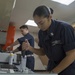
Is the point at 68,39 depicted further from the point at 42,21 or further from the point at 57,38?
the point at 42,21

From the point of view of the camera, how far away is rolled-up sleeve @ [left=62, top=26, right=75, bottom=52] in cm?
136

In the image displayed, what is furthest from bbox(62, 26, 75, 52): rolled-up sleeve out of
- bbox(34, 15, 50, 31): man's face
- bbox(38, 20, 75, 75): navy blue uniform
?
bbox(34, 15, 50, 31): man's face

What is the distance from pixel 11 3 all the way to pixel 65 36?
1094mm

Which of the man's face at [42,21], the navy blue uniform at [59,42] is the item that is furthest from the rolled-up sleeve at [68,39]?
the man's face at [42,21]

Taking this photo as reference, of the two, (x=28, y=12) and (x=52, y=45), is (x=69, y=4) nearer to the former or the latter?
(x=28, y=12)

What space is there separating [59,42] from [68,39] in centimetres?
9

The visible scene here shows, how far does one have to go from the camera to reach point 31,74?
1021 mm

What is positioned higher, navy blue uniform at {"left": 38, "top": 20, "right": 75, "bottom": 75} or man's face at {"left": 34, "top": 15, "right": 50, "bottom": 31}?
man's face at {"left": 34, "top": 15, "right": 50, "bottom": 31}

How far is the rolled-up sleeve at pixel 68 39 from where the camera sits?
1365mm

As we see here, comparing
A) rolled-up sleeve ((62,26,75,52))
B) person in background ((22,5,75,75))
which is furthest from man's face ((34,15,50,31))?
rolled-up sleeve ((62,26,75,52))

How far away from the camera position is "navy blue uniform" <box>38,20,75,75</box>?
4.57 feet

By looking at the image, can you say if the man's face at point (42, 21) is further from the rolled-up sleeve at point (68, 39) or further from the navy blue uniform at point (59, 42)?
the rolled-up sleeve at point (68, 39)

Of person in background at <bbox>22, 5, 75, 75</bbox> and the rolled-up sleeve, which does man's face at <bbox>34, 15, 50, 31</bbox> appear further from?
the rolled-up sleeve

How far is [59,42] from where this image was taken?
4.69 ft
